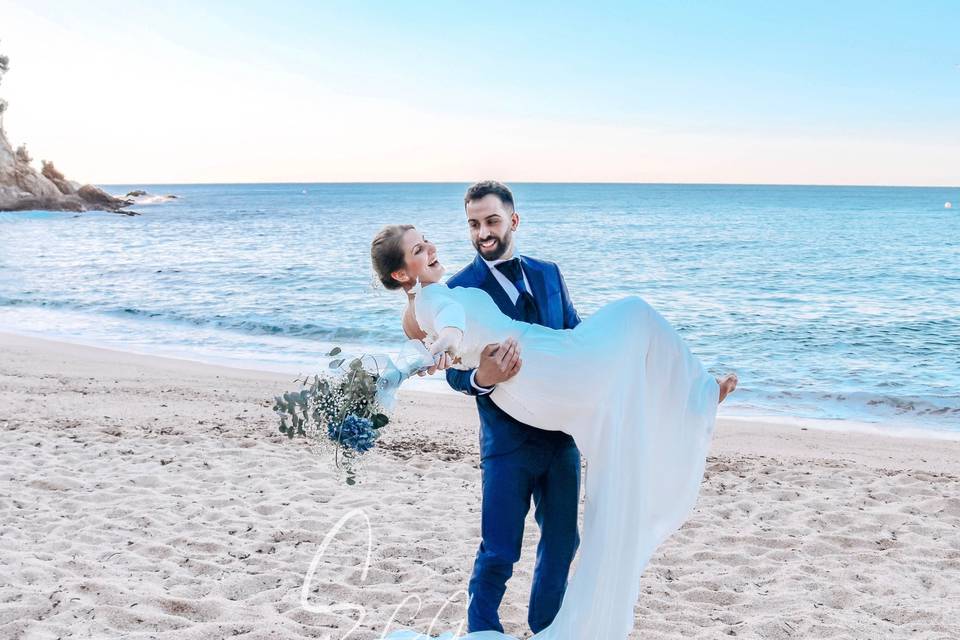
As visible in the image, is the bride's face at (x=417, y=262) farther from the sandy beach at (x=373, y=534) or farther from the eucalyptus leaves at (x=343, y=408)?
the sandy beach at (x=373, y=534)

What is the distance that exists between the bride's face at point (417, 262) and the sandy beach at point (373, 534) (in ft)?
3.47

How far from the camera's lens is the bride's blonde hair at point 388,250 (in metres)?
3.38

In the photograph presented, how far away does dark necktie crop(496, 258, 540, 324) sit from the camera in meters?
3.55

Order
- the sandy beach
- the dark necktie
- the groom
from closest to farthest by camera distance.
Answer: the groom, the dark necktie, the sandy beach

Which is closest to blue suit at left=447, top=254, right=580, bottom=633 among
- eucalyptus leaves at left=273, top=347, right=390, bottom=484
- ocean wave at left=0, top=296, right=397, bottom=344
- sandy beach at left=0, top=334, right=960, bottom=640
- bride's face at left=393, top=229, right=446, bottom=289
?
bride's face at left=393, top=229, right=446, bottom=289

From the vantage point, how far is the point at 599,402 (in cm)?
325

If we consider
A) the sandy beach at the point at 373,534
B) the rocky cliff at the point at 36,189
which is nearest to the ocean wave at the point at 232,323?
the sandy beach at the point at 373,534

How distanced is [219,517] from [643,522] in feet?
11.9

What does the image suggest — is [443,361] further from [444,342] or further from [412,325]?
[412,325]

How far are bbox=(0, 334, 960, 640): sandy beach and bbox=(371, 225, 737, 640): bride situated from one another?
1.11m

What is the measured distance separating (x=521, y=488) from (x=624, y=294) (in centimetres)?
1875

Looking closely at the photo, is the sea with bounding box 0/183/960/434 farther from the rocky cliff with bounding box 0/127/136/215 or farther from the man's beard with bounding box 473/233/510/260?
the rocky cliff with bounding box 0/127/136/215

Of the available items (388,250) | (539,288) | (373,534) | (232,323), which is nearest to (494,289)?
(539,288)

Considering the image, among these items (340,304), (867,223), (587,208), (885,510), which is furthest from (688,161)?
(885,510)
